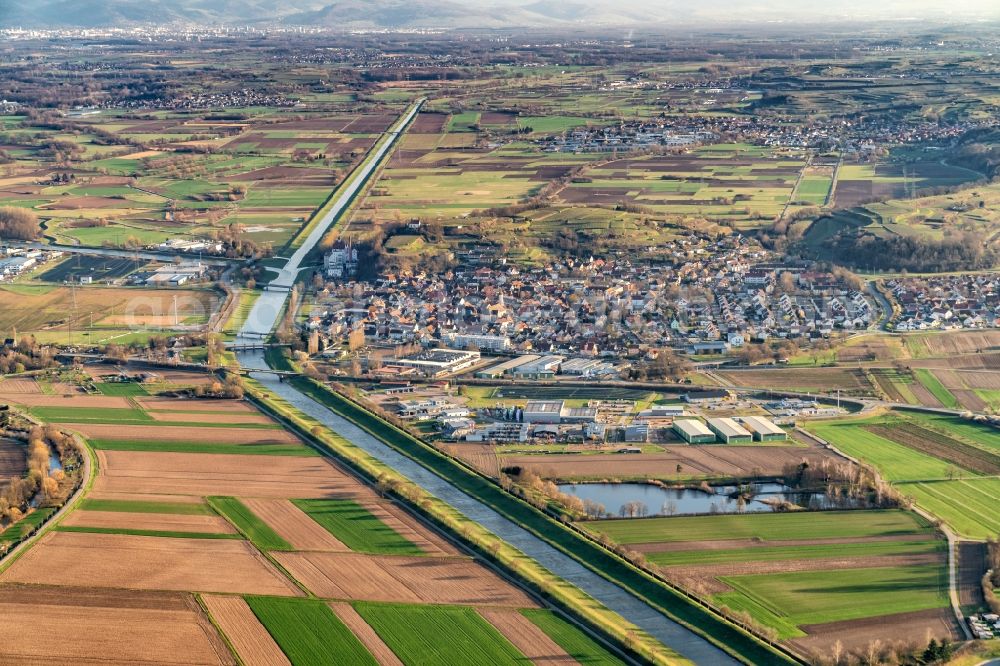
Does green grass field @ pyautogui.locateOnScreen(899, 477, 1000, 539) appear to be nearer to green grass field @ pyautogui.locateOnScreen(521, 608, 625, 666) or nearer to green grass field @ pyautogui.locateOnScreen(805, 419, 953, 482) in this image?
green grass field @ pyautogui.locateOnScreen(805, 419, 953, 482)

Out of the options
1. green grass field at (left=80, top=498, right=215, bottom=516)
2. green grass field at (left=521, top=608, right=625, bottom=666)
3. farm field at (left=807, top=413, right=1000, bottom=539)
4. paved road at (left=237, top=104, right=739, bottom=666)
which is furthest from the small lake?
green grass field at (left=80, top=498, right=215, bottom=516)

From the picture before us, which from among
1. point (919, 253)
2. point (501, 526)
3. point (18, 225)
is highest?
point (919, 253)

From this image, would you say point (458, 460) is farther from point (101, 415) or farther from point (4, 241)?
point (4, 241)

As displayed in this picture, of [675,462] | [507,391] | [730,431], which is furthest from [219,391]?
[730,431]

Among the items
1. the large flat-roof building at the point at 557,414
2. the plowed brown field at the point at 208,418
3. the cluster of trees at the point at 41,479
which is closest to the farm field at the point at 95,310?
the plowed brown field at the point at 208,418

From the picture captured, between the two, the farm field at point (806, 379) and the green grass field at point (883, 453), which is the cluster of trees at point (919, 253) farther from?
the green grass field at point (883, 453)

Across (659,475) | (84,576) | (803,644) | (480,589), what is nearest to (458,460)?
(659,475)

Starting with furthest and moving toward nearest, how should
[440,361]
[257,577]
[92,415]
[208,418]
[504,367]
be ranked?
[440,361] < [504,367] < [92,415] < [208,418] < [257,577]

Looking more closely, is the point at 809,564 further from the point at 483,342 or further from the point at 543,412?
the point at 483,342
